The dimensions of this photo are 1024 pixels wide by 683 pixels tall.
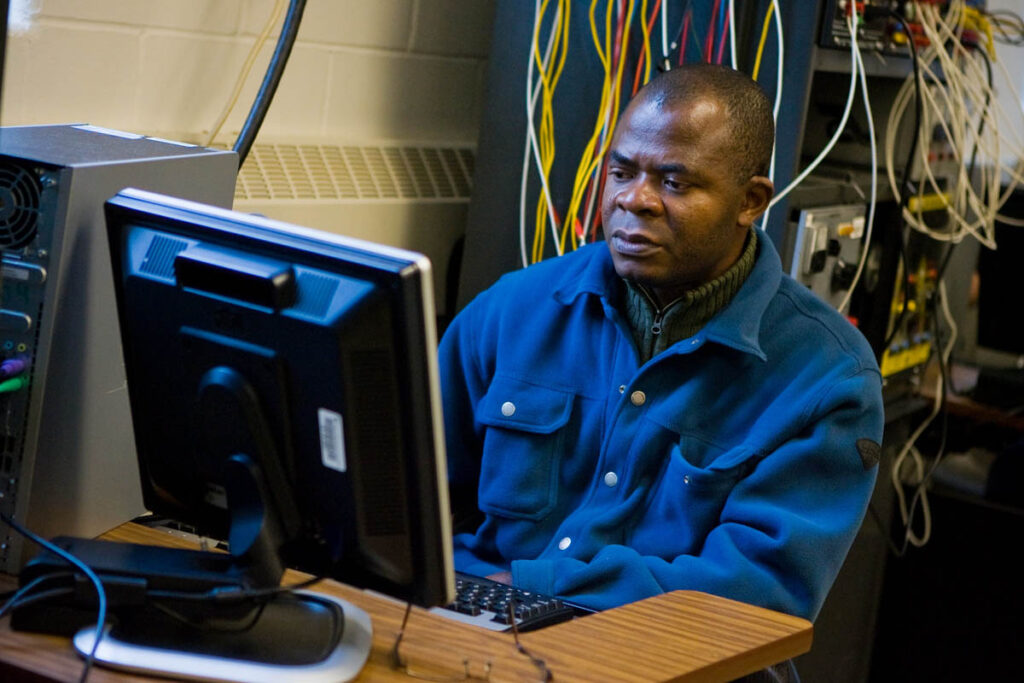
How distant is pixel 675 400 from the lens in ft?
5.71

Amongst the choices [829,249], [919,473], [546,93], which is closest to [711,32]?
[546,93]

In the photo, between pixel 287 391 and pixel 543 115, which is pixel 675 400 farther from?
pixel 543 115

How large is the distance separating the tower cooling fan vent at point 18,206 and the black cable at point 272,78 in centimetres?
84

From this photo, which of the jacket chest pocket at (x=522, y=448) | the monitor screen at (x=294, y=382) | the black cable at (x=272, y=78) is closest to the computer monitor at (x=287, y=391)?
the monitor screen at (x=294, y=382)

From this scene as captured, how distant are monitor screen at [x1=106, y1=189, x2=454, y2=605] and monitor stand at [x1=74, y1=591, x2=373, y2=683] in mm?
41

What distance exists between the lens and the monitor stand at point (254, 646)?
1.11 m

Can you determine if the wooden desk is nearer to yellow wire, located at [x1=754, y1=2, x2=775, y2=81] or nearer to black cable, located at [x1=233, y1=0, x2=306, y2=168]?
black cable, located at [x1=233, y1=0, x2=306, y2=168]

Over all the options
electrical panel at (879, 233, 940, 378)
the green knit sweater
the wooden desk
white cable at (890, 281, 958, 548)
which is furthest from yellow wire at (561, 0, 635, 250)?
the wooden desk

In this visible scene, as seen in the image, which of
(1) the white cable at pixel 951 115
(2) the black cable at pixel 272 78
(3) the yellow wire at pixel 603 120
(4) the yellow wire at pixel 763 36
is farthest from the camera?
(1) the white cable at pixel 951 115

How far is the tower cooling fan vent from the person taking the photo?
52.6 inches

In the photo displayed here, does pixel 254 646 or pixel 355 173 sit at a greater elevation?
pixel 355 173

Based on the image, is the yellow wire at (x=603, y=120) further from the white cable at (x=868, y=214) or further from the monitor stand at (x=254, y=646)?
the monitor stand at (x=254, y=646)

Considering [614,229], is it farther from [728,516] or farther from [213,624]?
[213,624]

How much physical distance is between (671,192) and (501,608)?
65cm
